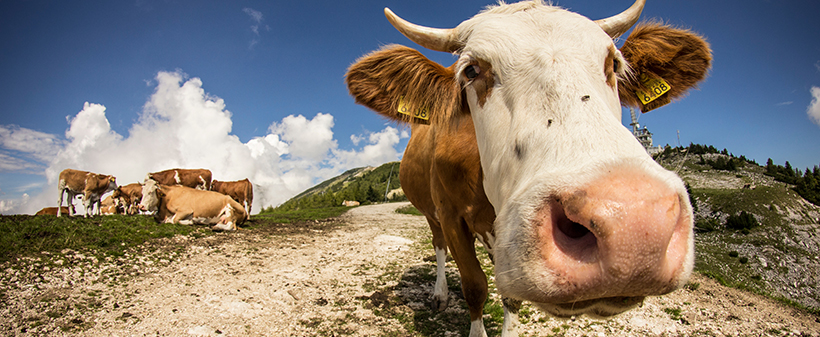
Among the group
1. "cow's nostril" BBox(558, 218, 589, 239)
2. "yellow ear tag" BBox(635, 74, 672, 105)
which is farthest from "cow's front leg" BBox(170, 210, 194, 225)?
"yellow ear tag" BBox(635, 74, 672, 105)

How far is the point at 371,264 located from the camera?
222 inches

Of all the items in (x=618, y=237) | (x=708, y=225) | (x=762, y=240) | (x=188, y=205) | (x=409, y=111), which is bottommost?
(x=762, y=240)

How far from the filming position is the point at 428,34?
221cm

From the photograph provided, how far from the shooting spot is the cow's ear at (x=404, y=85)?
91.2 inches

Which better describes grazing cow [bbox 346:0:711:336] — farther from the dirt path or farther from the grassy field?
the grassy field

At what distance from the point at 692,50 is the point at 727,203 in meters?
5.18

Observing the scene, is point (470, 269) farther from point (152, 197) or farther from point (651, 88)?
point (152, 197)

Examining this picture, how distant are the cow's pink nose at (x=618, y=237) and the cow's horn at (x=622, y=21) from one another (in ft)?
5.68

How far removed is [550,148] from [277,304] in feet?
12.5

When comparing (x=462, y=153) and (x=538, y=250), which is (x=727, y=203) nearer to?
(x=462, y=153)

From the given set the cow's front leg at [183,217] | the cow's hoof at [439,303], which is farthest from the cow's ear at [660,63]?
the cow's front leg at [183,217]

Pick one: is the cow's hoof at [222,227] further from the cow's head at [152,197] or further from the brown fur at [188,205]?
the cow's head at [152,197]

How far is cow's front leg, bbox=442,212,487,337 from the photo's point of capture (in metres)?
2.70

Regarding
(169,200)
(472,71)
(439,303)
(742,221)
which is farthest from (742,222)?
(169,200)
